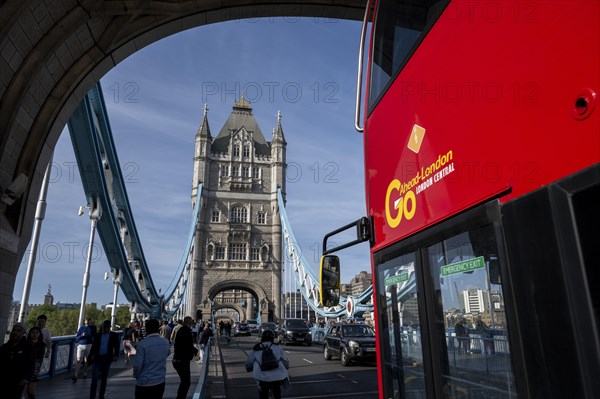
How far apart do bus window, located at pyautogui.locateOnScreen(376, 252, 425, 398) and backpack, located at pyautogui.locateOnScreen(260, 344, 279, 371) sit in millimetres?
2522

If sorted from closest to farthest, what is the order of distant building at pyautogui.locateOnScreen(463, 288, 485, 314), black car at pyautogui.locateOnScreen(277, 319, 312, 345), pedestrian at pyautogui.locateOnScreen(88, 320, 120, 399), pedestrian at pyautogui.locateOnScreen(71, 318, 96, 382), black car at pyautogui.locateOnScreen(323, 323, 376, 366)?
distant building at pyautogui.locateOnScreen(463, 288, 485, 314) → pedestrian at pyautogui.locateOnScreen(88, 320, 120, 399) → pedestrian at pyautogui.locateOnScreen(71, 318, 96, 382) → black car at pyautogui.locateOnScreen(323, 323, 376, 366) → black car at pyautogui.locateOnScreen(277, 319, 312, 345)

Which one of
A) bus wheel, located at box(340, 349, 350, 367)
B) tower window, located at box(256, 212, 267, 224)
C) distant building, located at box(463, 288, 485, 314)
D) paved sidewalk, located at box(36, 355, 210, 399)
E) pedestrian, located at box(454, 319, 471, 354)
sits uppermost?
tower window, located at box(256, 212, 267, 224)

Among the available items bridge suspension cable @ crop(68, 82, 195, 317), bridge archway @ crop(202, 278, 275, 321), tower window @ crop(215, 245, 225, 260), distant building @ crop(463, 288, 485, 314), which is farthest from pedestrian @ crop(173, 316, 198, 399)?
tower window @ crop(215, 245, 225, 260)

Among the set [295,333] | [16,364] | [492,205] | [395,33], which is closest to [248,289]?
[295,333]

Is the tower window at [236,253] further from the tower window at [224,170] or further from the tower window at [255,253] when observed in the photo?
the tower window at [224,170]

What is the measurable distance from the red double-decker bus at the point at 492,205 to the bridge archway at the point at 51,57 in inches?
172

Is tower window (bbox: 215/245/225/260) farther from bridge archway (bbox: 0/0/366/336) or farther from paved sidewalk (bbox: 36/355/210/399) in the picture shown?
bridge archway (bbox: 0/0/366/336)

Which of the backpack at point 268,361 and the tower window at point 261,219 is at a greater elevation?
the tower window at point 261,219

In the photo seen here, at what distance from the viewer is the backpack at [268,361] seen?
188 inches

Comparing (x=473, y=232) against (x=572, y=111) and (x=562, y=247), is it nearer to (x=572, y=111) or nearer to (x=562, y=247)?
(x=562, y=247)

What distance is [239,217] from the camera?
196ft

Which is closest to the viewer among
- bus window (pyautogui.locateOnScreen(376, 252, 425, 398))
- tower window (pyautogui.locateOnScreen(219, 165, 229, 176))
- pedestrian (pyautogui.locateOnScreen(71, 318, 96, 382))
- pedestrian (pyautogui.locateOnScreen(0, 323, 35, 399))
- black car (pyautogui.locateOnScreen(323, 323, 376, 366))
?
bus window (pyautogui.locateOnScreen(376, 252, 425, 398))

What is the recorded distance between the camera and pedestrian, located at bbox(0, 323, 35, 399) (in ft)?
14.3

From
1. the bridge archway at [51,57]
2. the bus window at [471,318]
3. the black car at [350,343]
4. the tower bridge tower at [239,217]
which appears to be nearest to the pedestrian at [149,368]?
the bridge archway at [51,57]
